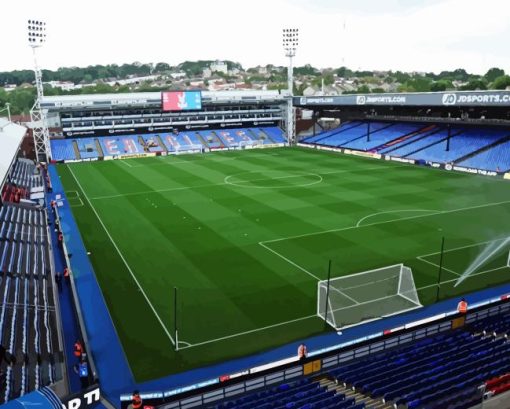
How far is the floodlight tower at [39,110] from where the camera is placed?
55000 millimetres

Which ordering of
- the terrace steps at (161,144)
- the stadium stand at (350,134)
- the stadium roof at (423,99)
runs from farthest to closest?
the terrace steps at (161,144)
the stadium stand at (350,134)
the stadium roof at (423,99)

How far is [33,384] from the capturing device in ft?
40.4

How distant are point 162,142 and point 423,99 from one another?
121 feet

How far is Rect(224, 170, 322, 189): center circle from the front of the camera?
136 feet

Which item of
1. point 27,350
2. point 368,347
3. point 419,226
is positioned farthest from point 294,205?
point 27,350

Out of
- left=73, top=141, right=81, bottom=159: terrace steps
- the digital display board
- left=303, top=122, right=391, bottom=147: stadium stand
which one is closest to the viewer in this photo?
left=73, top=141, right=81, bottom=159: terrace steps

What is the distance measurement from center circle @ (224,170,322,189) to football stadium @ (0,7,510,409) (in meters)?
0.28

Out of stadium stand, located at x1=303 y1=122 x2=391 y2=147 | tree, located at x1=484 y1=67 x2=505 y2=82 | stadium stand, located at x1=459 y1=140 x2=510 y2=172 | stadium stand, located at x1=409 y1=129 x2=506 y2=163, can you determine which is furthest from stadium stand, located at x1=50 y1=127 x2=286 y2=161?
tree, located at x1=484 y1=67 x2=505 y2=82

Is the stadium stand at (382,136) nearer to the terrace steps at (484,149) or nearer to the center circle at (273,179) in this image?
the terrace steps at (484,149)

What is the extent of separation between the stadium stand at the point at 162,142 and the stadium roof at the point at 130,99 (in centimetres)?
496

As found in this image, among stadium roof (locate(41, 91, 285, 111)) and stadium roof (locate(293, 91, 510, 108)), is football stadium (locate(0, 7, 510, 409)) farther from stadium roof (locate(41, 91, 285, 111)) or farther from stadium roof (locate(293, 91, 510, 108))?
stadium roof (locate(41, 91, 285, 111))

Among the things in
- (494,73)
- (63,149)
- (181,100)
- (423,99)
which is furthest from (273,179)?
(494,73)

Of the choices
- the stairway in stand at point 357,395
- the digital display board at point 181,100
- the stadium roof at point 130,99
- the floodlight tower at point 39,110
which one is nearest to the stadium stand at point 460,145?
the stadium roof at point 130,99

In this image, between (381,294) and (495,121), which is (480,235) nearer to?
(381,294)
